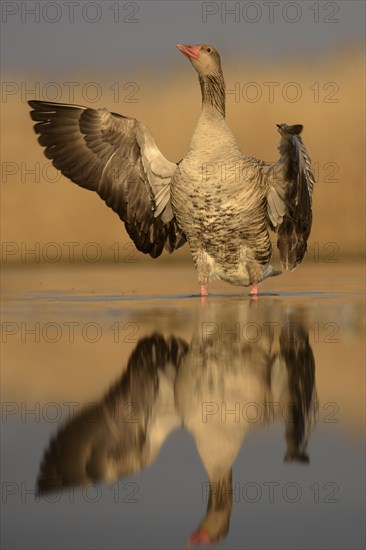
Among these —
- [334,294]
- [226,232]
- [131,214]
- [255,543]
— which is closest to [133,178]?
[131,214]

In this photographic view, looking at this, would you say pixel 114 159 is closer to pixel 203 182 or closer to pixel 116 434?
pixel 203 182

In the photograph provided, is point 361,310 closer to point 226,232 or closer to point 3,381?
point 226,232

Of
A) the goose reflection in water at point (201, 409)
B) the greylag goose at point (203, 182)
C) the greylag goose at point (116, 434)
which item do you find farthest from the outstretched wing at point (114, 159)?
the greylag goose at point (116, 434)

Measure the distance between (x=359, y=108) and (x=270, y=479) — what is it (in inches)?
1634

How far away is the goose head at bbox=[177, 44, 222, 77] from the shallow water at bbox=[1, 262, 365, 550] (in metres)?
3.13

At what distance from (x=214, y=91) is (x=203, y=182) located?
1.55 m

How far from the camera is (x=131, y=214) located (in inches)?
611

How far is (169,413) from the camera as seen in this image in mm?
6535

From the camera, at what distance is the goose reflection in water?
5.23 meters

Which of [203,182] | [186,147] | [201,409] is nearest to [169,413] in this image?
[201,409]

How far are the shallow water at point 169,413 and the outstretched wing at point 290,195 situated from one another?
1.29 m

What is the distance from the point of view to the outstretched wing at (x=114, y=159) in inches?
569

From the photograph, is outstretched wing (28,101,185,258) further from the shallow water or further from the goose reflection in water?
the goose reflection in water

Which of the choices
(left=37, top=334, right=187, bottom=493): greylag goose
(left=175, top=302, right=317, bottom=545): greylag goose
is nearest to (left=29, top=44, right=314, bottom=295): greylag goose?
(left=175, top=302, right=317, bottom=545): greylag goose
